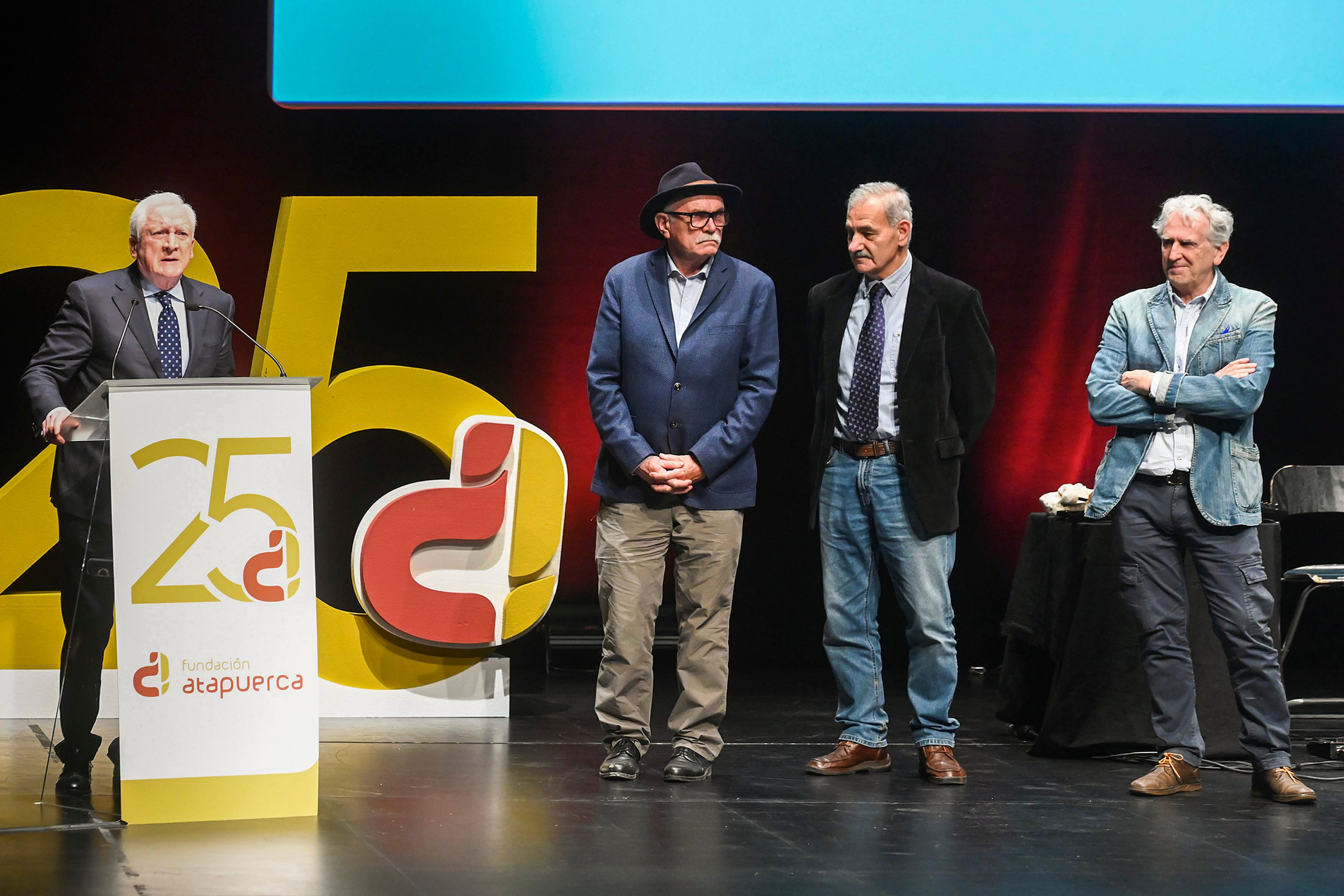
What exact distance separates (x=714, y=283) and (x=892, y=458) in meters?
0.66

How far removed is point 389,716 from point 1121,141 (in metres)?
3.82

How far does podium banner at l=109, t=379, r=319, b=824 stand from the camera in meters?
3.00

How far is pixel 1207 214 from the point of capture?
11.6 ft

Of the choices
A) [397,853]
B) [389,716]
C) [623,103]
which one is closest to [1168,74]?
[623,103]

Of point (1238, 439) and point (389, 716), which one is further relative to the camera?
point (389, 716)

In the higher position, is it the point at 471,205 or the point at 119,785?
the point at 471,205

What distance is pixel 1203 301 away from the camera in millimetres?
3656

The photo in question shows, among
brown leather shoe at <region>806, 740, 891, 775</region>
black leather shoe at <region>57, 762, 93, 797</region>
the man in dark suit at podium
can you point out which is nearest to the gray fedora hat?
the man in dark suit at podium

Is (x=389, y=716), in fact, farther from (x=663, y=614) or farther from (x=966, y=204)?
(x=966, y=204)

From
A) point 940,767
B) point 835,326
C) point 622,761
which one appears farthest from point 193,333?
point 940,767

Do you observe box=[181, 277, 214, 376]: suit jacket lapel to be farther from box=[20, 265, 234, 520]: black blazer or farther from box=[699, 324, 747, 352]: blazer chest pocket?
box=[699, 324, 747, 352]: blazer chest pocket

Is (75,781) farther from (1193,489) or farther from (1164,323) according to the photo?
(1164,323)

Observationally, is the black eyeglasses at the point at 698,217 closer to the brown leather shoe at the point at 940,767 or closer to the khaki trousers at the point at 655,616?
the khaki trousers at the point at 655,616

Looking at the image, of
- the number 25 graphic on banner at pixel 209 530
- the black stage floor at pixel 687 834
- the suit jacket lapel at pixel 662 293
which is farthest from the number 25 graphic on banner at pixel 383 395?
the number 25 graphic on banner at pixel 209 530
